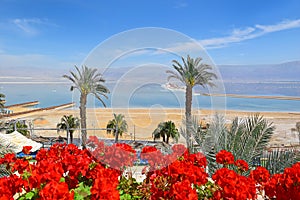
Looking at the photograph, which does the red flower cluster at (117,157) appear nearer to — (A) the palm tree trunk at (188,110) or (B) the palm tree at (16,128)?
(A) the palm tree trunk at (188,110)

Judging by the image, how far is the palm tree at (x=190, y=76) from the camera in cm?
490

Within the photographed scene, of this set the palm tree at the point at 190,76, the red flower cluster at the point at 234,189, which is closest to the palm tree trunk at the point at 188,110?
the palm tree at the point at 190,76

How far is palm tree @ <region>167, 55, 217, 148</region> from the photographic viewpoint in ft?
16.1

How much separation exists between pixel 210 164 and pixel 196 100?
1.61 m

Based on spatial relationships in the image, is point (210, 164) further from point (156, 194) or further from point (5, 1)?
point (5, 1)

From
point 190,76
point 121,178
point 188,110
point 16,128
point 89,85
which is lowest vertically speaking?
point 16,128

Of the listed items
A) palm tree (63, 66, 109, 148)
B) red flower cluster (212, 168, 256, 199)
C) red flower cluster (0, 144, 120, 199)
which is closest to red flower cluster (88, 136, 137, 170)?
red flower cluster (0, 144, 120, 199)

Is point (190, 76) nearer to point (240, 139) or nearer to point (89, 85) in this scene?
point (240, 139)

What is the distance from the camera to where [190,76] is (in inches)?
258

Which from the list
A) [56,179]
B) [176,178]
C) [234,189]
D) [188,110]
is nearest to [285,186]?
[234,189]

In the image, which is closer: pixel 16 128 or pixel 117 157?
pixel 117 157

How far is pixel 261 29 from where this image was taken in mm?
76062

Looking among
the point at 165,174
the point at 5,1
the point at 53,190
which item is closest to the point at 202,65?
the point at 165,174

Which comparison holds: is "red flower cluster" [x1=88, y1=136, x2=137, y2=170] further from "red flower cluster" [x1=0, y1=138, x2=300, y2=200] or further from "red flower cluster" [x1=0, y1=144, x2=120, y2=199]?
"red flower cluster" [x1=0, y1=144, x2=120, y2=199]
